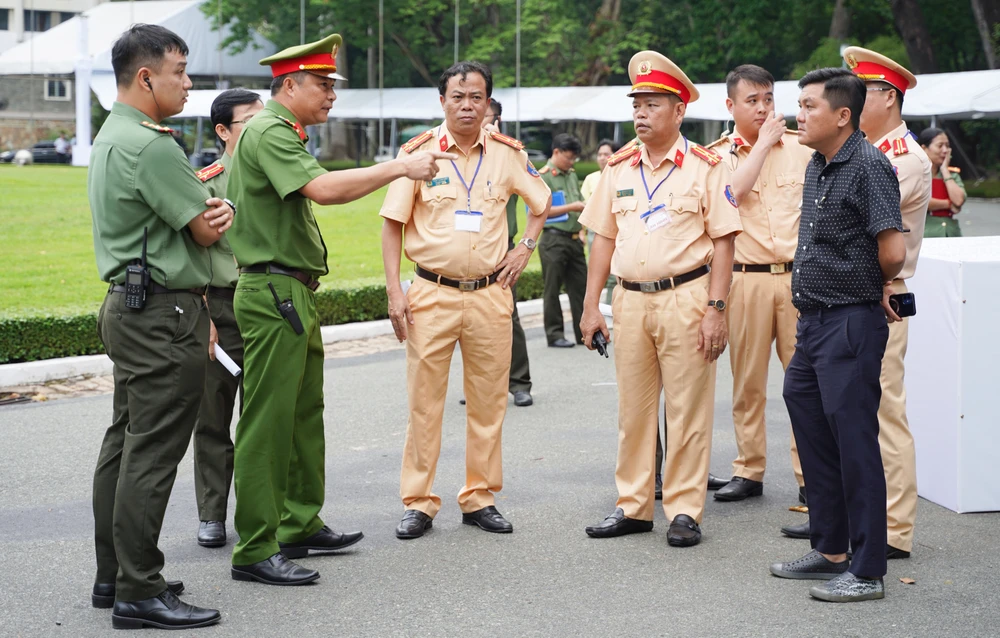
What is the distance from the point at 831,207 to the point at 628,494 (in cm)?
182

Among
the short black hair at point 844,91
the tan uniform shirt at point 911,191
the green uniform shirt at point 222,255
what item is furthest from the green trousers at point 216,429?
the tan uniform shirt at point 911,191

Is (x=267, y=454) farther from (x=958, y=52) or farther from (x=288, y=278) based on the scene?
(x=958, y=52)

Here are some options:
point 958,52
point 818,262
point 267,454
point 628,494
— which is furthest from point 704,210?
point 958,52

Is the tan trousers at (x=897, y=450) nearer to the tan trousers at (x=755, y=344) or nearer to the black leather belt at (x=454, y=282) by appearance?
the tan trousers at (x=755, y=344)

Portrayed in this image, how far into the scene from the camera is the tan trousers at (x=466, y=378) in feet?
18.4

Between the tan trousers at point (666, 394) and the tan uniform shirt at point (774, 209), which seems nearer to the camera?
the tan trousers at point (666, 394)

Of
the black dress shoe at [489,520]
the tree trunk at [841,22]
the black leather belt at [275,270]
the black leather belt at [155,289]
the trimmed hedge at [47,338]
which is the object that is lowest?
the black dress shoe at [489,520]

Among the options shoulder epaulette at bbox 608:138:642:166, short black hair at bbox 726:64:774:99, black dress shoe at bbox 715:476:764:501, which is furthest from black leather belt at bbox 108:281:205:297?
short black hair at bbox 726:64:774:99

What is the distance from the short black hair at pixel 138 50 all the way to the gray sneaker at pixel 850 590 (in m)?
3.39

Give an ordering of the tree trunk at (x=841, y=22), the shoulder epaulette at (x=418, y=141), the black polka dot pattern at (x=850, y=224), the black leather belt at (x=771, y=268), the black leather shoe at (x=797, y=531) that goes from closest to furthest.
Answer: the black polka dot pattern at (x=850, y=224)
the black leather shoe at (x=797, y=531)
the shoulder epaulette at (x=418, y=141)
the black leather belt at (x=771, y=268)
the tree trunk at (x=841, y=22)

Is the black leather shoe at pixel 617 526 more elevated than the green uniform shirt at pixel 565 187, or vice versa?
the green uniform shirt at pixel 565 187

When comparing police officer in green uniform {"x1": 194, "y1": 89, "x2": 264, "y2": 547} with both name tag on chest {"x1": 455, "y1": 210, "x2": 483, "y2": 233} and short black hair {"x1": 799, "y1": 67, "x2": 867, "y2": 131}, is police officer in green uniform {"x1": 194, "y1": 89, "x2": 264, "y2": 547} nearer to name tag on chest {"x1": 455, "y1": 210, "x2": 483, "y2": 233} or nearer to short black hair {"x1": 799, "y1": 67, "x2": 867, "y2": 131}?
name tag on chest {"x1": 455, "y1": 210, "x2": 483, "y2": 233}

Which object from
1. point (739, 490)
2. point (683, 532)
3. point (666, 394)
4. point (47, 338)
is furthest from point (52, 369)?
point (683, 532)

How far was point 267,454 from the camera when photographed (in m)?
4.86
